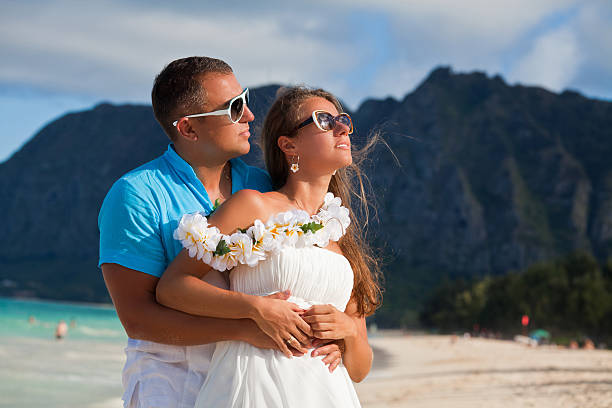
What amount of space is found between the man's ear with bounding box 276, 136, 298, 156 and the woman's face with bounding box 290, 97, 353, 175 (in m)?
0.02

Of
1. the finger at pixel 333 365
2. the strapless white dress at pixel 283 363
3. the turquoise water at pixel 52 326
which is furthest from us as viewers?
the turquoise water at pixel 52 326

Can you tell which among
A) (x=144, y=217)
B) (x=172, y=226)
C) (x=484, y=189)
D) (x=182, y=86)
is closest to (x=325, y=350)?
(x=172, y=226)

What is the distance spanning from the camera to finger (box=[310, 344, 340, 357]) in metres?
2.65

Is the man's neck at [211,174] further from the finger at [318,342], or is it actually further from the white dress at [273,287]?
the finger at [318,342]

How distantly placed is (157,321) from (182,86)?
1083 mm

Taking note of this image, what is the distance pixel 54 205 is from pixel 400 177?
354 feet

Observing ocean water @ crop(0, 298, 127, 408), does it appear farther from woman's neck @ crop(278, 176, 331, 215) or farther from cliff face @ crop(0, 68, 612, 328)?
cliff face @ crop(0, 68, 612, 328)

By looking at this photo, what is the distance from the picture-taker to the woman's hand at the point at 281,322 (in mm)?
2488

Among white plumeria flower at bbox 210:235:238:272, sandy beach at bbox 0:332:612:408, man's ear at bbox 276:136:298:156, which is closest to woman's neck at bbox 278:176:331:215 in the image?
man's ear at bbox 276:136:298:156

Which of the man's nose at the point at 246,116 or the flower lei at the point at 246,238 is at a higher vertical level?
the man's nose at the point at 246,116

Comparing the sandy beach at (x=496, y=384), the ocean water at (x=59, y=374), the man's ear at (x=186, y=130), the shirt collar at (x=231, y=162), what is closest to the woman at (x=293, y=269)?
the shirt collar at (x=231, y=162)

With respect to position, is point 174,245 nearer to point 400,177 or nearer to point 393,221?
point 393,221

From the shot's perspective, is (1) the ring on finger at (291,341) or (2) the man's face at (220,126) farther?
(2) the man's face at (220,126)

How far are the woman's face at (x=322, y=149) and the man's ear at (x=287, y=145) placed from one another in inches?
0.8
